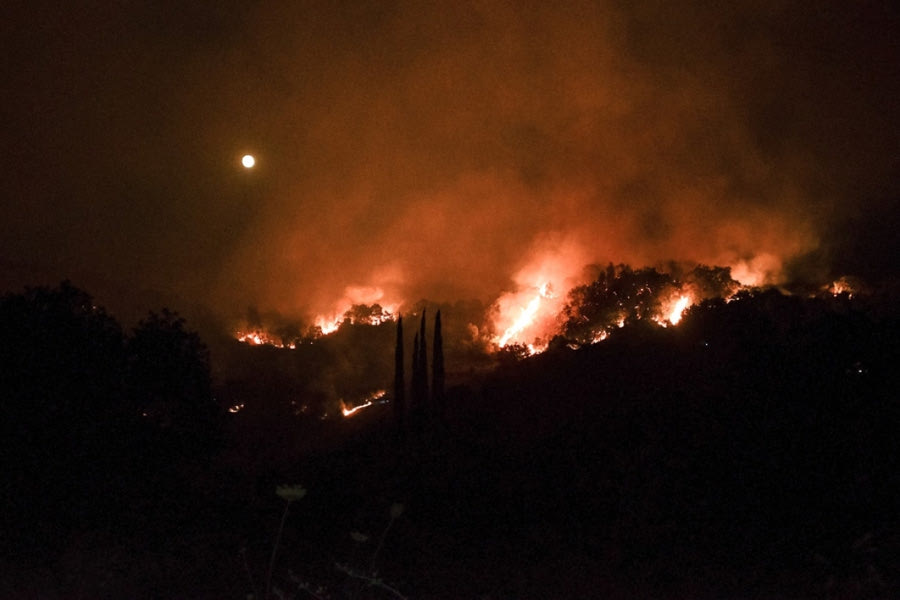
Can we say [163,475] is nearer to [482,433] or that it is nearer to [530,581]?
[530,581]

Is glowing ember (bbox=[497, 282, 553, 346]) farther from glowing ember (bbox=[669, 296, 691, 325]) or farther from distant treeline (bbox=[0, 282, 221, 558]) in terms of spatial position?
distant treeline (bbox=[0, 282, 221, 558])

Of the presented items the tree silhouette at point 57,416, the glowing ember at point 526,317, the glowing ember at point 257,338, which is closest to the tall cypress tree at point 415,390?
the tree silhouette at point 57,416

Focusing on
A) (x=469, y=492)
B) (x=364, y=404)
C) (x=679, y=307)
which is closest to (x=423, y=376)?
(x=364, y=404)

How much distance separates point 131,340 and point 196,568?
23.0 feet

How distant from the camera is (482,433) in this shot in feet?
83.4

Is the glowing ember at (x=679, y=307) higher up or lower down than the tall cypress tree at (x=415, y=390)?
higher up

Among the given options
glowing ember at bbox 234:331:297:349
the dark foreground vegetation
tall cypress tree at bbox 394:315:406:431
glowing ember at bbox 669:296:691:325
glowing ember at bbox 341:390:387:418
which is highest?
glowing ember at bbox 234:331:297:349

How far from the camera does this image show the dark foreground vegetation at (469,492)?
1359cm

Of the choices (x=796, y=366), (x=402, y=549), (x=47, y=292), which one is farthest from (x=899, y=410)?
(x=47, y=292)

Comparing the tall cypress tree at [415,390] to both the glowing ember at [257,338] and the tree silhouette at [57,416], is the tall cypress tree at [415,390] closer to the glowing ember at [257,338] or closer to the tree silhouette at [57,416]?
the tree silhouette at [57,416]

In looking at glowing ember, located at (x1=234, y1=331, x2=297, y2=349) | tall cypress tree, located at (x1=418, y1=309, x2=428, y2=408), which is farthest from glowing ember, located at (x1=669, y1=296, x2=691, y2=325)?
glowing ember, located at (x1=234, y1=331, x2=297, y2=349)

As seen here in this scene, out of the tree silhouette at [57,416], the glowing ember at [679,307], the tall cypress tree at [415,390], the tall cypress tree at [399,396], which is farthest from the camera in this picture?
the glowing ember at [679,307]

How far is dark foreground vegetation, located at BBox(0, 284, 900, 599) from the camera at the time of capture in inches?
535

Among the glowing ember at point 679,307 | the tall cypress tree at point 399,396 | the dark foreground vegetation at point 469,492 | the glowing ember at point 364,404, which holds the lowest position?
the dark foreground vegetation at point 469,492
